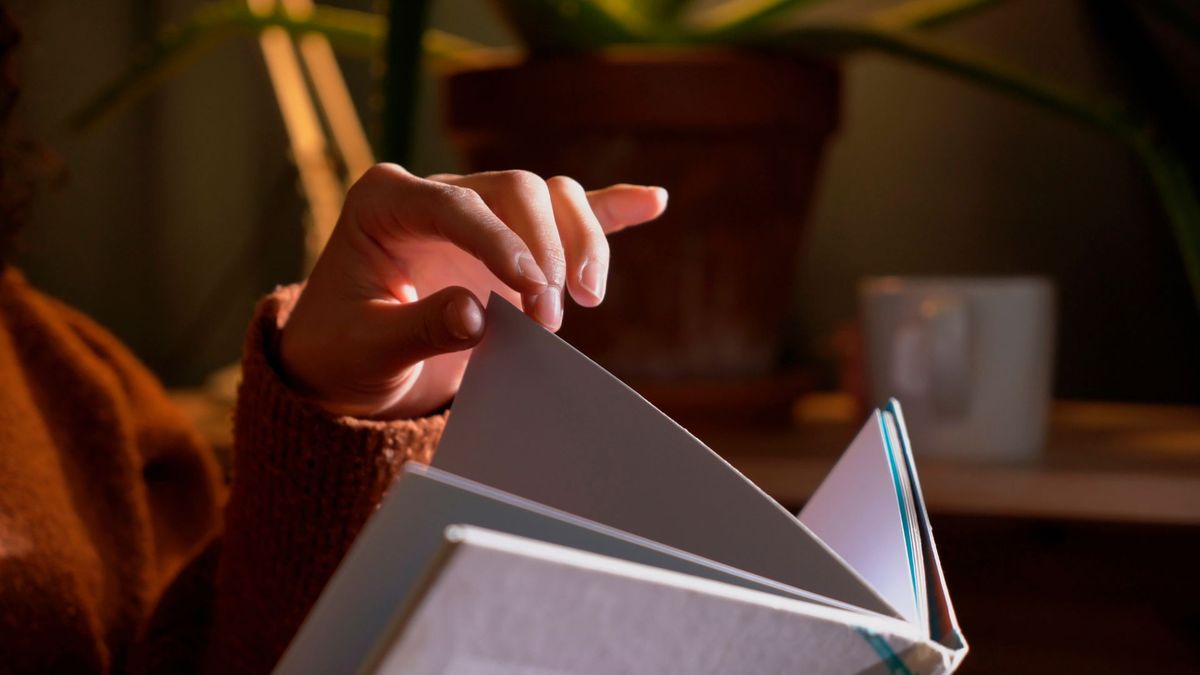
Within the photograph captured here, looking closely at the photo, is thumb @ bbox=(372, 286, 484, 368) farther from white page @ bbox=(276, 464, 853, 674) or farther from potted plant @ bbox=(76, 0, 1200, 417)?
potted plant @ bbox=(76, 0, 1200, 417)

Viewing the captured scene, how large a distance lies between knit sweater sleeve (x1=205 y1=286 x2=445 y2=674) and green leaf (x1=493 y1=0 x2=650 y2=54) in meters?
0.23

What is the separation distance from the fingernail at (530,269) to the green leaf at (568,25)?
32 centimetres

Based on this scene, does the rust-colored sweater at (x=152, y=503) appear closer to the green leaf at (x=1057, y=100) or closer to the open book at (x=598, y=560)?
the open book at (x=598, y=560)

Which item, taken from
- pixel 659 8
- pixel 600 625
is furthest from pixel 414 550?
pixel 659 8

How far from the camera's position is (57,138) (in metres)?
0.95

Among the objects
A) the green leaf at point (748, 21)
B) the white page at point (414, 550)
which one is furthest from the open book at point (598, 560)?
the green leaf at point (748, 21)

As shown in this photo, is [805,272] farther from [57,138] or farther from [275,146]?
[57,138]

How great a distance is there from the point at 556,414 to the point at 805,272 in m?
0.65

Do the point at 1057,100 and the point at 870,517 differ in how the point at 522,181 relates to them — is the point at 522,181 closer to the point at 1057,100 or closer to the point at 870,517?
the point at 870,517

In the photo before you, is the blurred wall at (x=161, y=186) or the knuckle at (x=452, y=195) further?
the blurred wall at (x=161, y=186)

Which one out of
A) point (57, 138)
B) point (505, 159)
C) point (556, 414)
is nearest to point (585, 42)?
point (505, 159)

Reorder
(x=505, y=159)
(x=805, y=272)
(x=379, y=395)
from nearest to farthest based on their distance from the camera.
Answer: (x=379, y=395), (x=505, y=159), (x=805, y=272)

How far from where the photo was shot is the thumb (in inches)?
10.6

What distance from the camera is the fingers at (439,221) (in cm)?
29
